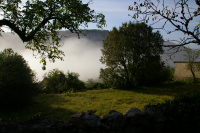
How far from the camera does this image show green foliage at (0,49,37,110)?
27.7 ft

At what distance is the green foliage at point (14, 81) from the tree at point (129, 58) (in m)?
7.98

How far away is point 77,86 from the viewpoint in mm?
16984


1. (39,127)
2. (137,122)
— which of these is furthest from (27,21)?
(137,122)

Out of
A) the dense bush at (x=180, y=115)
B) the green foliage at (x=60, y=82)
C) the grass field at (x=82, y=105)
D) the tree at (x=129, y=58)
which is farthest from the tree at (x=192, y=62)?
the dense bush at (x=180, y=115)

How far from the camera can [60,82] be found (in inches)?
652

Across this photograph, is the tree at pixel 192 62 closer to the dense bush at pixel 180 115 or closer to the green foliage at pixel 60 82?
the green foliage at pixel 60 82

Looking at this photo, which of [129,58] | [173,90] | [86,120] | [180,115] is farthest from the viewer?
[129,58]

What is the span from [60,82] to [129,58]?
7.79 metres

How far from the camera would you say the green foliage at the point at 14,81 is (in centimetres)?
845

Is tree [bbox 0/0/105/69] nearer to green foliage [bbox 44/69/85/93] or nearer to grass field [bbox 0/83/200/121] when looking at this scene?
grass field [bbox 0/83/200/121]

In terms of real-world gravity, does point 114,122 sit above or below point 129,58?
below

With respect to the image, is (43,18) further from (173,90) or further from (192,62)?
(192,62)

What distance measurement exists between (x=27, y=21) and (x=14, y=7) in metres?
1.01

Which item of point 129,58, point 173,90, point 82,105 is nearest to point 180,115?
point 82,105
